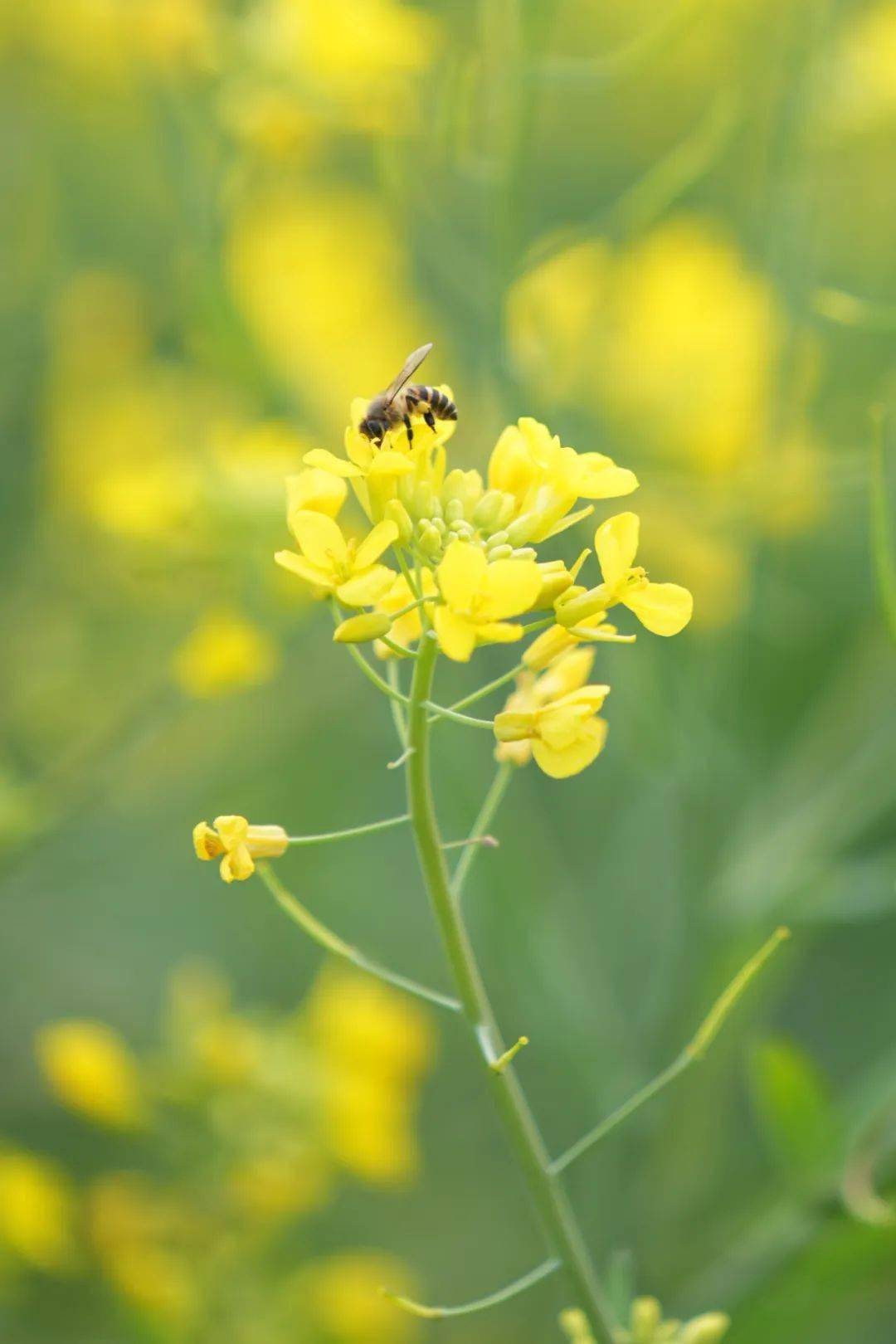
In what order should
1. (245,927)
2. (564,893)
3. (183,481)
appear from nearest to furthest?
1. (183,481)
2. (564,893)
3. (245,927)

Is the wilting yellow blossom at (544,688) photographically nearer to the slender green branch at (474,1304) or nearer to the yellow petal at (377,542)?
the yellow petal at (377,542)

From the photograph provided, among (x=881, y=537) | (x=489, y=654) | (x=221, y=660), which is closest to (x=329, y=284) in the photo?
(x=489, y=654)

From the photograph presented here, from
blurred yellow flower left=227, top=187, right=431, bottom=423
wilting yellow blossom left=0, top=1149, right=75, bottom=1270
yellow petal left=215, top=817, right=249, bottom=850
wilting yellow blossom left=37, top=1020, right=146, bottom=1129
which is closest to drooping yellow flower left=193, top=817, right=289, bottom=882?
yellow petal left=215, top=817, right=249, bottom=850

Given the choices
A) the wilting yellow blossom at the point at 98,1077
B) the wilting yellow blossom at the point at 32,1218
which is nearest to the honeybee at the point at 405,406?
the wilting yellow blossom at the point at 98,1077

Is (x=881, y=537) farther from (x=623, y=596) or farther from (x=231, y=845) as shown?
(x=231, y=845)

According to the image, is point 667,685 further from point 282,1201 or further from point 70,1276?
point 70,1276

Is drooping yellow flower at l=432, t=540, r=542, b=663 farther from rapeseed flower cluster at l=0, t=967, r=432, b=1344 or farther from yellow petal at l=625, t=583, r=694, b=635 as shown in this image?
rapeseed flower cluster at l=0, t=967, r=432, b=1344

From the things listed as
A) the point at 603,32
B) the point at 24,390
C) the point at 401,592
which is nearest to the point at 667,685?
the point at 401,592
